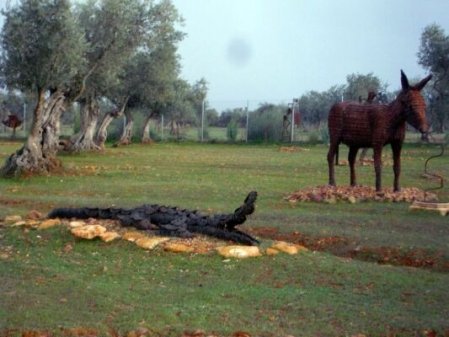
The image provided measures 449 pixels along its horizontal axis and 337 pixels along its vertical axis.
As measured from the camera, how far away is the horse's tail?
11.9 meters

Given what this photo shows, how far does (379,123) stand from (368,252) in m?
7.26

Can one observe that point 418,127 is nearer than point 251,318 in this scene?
No

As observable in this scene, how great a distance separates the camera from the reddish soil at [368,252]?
11047 millimetres

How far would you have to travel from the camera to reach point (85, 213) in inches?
474

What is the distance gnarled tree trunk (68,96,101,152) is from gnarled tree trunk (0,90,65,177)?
42.1 ft

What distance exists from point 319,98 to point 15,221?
6647cm

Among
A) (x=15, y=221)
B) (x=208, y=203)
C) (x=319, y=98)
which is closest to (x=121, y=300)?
(x=15, y=221)

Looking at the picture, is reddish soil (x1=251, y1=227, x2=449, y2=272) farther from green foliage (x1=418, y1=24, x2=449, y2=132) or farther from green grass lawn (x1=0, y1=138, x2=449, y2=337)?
green foliage (x1=418, y1=24, x2=449, y2=132)

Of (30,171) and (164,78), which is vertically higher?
(164,78)

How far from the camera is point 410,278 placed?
31.2 feet

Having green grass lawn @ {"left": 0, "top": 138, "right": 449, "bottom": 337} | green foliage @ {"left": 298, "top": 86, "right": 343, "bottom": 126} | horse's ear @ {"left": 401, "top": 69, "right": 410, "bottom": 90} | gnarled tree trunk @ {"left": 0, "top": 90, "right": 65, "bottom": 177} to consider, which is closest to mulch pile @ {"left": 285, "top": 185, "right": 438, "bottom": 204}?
green grass lawn @ {"left": 0, "top": 138, "right": 449, "bottom": 337}

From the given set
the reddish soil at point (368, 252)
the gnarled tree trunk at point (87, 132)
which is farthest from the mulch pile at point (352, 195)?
Answer: the gnarled tree trunk at point (87, 132)

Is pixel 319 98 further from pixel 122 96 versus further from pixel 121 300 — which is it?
pixel 121 300

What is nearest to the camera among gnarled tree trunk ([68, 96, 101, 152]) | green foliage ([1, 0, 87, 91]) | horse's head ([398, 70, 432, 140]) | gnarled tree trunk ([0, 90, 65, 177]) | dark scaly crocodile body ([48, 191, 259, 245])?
dark scaly crocodile body ([48, 191, 259, 245])
